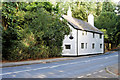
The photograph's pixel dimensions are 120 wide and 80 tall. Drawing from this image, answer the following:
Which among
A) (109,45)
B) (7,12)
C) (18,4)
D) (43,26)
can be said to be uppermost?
(18,4)

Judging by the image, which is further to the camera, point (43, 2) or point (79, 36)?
point (79, 36)

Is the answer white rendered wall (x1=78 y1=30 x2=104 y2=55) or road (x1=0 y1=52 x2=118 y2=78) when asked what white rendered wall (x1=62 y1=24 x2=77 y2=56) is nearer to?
white rendered wall (x1=78 y1=30 x2=104 y2=55)

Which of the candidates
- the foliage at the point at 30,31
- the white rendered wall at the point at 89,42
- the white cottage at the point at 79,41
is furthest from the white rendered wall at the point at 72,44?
the foliage at the point at 30,31

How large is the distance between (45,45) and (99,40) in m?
20.7

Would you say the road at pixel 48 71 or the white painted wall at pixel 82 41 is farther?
the white painted wall at pixel 82 41

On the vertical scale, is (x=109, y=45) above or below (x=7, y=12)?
below

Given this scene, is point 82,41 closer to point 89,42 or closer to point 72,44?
point 72,44

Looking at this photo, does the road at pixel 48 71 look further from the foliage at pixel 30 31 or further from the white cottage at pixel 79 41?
the white cottage at pixel 79 41

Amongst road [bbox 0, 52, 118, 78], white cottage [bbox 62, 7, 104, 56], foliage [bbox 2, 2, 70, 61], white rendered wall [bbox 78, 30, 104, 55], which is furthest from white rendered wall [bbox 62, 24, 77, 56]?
road [bbox 0, 52, 118, 78]

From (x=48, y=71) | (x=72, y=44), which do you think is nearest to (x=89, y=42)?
(x=72, y=44)

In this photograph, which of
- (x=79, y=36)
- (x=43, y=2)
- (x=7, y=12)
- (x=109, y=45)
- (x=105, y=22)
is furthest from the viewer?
(x=109, y=45)

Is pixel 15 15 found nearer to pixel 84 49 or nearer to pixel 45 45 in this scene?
pixel 45 45

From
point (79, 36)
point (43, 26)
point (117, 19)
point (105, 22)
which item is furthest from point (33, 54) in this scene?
point (117, 19)

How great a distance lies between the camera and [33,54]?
23578 millimetres
